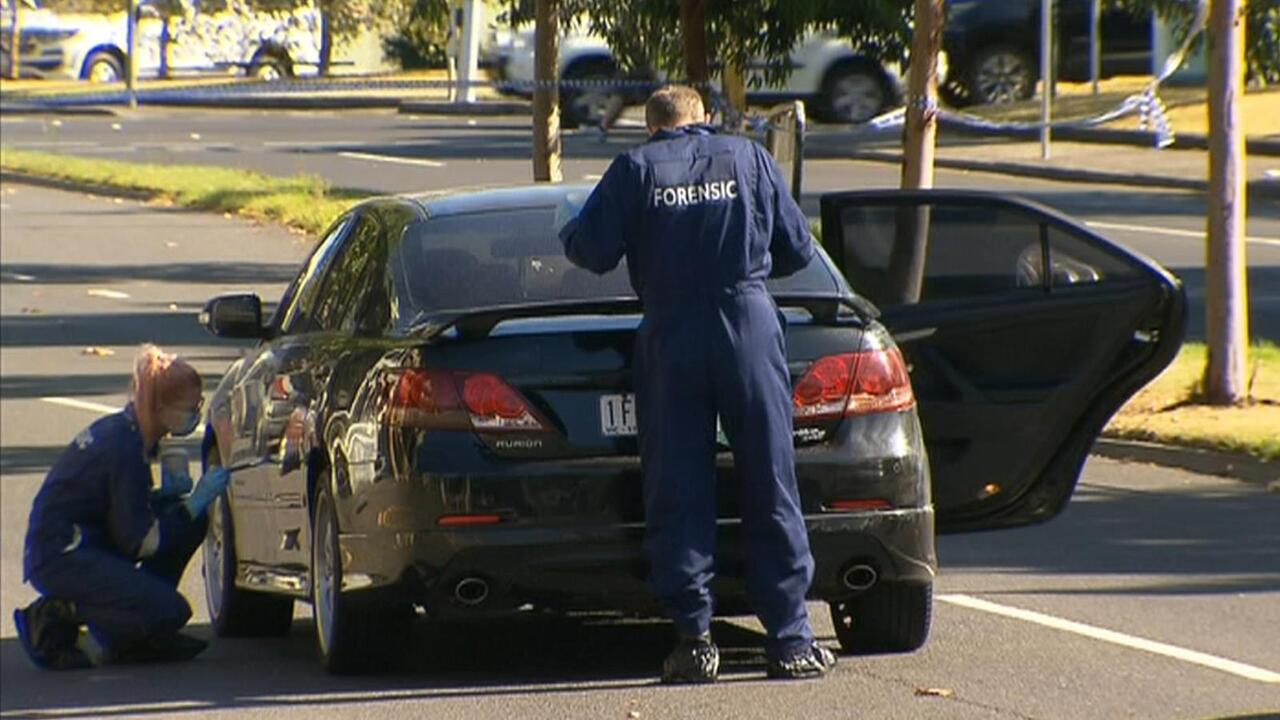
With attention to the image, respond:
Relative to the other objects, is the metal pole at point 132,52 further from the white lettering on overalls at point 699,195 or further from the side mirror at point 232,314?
the white lettering on overalls at point 699,195

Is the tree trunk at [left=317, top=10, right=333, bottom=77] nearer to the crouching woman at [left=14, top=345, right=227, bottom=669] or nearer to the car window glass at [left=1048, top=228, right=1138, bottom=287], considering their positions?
the crouching woman at [left=14, top=345, right=227, bottom=669]

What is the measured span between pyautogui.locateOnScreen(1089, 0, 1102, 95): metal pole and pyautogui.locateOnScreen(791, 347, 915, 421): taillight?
25160mm

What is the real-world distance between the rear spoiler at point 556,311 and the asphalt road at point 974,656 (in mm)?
1106

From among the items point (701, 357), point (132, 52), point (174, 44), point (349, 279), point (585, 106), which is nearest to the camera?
point (701, 357)

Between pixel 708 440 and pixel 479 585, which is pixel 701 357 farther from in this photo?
pixel 479 585

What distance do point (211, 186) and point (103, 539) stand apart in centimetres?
2252

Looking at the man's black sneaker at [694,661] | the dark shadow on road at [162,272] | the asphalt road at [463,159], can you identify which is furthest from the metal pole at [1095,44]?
the man's black sneaker at [694,661]

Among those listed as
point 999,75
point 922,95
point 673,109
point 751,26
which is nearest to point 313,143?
point 999,75

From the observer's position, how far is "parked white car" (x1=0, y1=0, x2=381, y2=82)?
58688 mm

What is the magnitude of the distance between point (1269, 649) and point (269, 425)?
3452 mm

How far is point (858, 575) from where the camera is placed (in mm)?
8172

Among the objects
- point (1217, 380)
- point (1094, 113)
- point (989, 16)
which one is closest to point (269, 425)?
point (1217, 380)

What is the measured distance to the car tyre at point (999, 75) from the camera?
35625 millimetres

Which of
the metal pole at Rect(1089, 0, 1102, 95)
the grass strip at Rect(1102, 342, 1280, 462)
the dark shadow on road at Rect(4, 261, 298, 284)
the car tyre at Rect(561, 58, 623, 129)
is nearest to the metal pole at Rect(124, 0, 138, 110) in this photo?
the car tyre at Rect(561, 58, 623, 129)
